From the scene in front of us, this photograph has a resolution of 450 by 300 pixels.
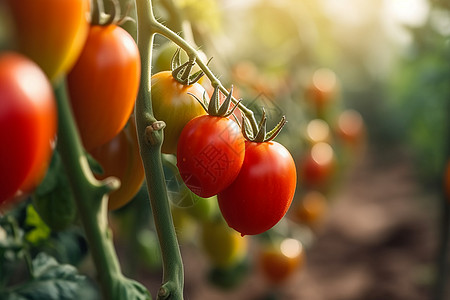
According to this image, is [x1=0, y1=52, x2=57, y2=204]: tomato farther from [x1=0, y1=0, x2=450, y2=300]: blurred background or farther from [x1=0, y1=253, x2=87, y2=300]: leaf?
[x1=0, y1=253, x2=87, y2=300]: leaf

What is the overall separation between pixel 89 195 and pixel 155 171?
50 mm

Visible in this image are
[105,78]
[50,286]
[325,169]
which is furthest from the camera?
[325,169]

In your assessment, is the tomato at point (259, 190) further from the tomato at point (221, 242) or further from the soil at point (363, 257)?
the soil at point (363, 257)

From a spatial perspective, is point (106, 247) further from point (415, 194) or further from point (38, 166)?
point (415, 194)

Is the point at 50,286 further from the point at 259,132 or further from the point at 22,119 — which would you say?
the point at 22,119

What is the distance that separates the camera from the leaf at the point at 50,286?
665mm

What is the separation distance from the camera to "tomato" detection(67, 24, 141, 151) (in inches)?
14.9

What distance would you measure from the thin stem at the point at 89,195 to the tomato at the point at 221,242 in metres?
0.86

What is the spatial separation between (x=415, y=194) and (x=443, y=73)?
3299 mm

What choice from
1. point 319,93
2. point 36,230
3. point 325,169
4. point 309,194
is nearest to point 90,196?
point 36,230

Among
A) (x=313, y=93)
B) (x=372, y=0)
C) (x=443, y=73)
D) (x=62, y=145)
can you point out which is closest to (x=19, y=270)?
(x=313, y=93)

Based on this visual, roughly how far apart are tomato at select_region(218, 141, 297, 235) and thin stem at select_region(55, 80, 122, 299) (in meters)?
0.12

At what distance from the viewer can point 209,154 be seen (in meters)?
0.47

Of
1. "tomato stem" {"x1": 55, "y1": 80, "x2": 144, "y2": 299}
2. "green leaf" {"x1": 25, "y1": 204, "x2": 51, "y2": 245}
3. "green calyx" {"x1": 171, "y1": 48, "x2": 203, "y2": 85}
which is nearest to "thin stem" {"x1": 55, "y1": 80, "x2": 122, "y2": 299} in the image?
"tomato stem" {"x1": 55, "y1": 80, "x2": 144, "y2": 299}
